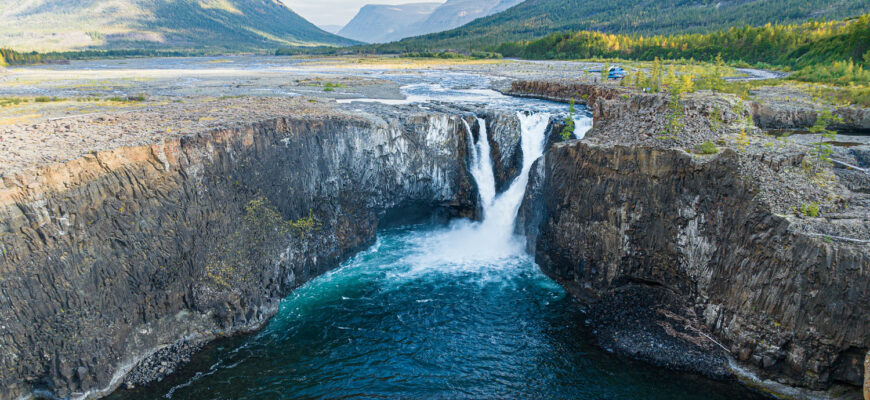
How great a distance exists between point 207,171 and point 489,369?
1564 centimetres

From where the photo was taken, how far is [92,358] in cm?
1833

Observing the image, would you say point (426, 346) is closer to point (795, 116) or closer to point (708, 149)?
point (708, 149)

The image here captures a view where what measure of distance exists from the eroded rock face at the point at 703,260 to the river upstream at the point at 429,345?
172 centimetres

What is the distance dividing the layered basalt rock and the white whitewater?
301 cm

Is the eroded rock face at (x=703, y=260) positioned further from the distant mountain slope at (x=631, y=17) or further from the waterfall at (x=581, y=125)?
the distant mountain slope at (x=631, y=17)

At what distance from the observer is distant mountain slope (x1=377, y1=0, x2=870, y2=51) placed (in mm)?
99275

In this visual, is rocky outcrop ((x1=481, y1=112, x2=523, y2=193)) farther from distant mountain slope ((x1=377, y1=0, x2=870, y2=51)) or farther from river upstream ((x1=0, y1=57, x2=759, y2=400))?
distant mountain slope ((x1=377, y1=0, x2=870, y2=51))

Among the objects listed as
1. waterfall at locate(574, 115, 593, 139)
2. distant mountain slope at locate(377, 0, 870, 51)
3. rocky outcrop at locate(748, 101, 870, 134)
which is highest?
distant mountain slope at locate(377, 0, 870, 51)

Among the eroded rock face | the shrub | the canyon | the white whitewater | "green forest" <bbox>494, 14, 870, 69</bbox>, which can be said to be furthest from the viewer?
"green forest" <bbox>494, 14, 870, 69</bbox>

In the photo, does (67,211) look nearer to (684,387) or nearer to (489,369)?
(489,369)

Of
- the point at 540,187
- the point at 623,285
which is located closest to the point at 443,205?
the point at 540,187

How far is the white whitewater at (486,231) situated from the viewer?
97.6 ft

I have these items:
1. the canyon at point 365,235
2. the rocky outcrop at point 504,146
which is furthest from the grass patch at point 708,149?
the rocky outcrop at point 504,146

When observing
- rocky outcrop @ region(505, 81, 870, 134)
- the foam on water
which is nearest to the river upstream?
the foam on water
